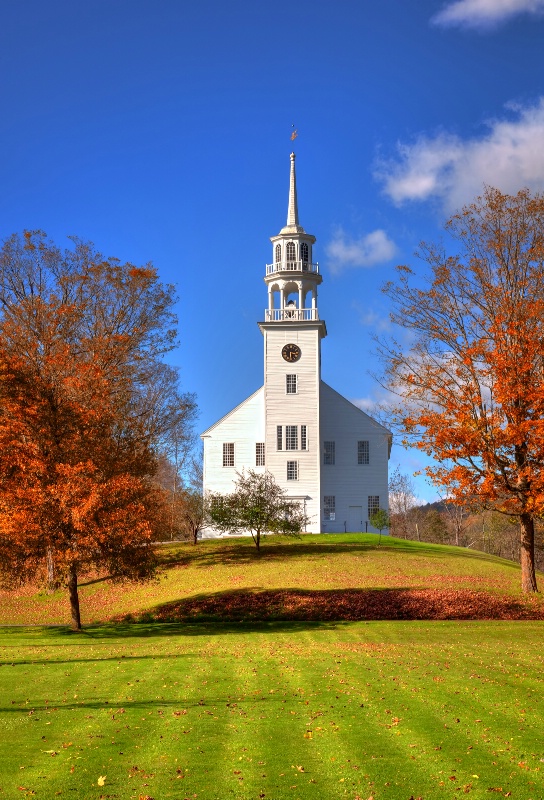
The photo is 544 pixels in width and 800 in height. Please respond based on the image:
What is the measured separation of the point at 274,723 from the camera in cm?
1068

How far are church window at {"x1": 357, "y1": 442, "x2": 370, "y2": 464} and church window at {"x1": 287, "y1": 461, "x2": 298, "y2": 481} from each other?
480cm

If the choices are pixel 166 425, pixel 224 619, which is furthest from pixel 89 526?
pixel 166 425

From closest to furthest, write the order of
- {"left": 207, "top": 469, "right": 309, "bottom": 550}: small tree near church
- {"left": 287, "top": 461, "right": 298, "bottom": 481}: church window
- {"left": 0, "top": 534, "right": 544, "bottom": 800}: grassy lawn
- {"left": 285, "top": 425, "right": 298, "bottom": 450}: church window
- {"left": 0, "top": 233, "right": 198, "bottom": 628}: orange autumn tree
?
1. {"left": 0, "top": 534, "right": 544, "bottom": 800}: grassy lawn
2. {"left": 0, "top": 233, "right": 198, "bottom": 628}: orange autumn tree
3. {"left": 207, "top": 469, "right": 309, "bottom": 550}: small tree near church
4. {"left": 287, "top": 461, "right": 298, "bottom": 481}: church window
5. {"left": 285, "top": 425, "right": 298, "bottom": 450}: church window

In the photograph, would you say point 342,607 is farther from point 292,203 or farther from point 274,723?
point 292,203

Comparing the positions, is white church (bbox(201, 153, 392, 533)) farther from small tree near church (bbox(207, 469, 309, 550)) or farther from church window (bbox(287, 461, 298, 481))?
small tree near church (bbox(207, 469, 309, 550))

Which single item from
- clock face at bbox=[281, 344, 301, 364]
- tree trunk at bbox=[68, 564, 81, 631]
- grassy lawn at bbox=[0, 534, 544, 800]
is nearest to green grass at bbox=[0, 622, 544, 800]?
grassy lawn at bbox=[0, 534, 544, 800]

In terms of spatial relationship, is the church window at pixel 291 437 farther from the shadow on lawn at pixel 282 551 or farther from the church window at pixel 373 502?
the shadow on lawn at pixel 282 551

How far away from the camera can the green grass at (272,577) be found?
31469 millimetres

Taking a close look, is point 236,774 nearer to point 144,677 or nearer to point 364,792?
point 364,792

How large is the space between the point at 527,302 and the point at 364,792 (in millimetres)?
20293

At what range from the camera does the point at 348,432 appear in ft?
173

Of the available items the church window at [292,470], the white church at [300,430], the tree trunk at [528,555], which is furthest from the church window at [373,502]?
the tree trunk at [528,555]

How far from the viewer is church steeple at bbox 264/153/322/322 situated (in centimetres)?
5192

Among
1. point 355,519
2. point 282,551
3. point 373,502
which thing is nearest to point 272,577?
point 282,551
